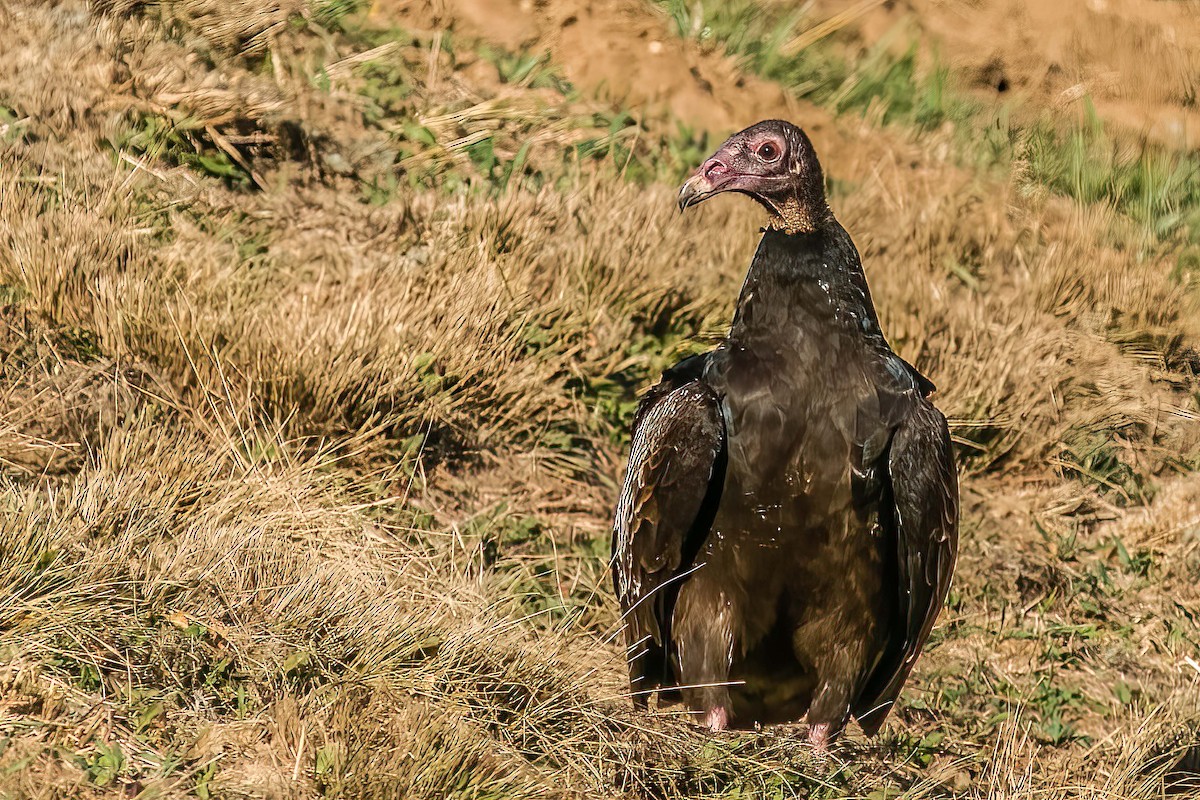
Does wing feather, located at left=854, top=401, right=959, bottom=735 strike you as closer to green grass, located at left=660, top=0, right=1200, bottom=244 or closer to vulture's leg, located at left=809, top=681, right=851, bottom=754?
vulture's leg, located at left=809, top=681, right=851, bottom=754

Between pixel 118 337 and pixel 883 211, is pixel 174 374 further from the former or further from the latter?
pixel 883 211

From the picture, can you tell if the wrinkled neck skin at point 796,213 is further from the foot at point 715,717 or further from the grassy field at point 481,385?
the foot at point 715,717

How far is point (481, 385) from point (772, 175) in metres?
1.74

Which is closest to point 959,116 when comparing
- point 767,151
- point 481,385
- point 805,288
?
point 481,385

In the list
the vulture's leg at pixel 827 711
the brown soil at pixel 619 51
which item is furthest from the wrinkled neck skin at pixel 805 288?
the brown soil at pixel 619 51

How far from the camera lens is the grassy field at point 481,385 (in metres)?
3.70

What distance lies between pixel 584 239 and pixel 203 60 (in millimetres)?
2007

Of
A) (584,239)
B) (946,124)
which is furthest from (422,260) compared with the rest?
(946,124)

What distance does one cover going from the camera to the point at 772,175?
4.19 meters

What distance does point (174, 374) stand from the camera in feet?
16.1

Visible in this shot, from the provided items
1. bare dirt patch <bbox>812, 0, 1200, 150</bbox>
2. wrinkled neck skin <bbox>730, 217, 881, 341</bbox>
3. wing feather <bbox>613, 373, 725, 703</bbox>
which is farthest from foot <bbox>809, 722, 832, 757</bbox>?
bare dirt patch <bbox>812, 0, 1200, 150</bbox>

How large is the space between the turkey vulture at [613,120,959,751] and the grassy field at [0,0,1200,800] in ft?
1.05

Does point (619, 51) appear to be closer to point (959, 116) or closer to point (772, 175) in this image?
point (959, 116)

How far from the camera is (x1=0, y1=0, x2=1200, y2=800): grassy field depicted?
3697mm
